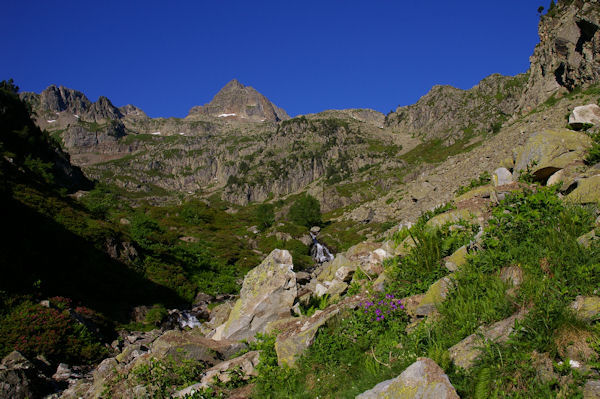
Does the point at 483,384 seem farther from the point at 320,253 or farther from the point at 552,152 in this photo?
the point at 320,253

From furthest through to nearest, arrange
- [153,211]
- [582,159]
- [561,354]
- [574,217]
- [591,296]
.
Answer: [153,211]
[582,159]
[574,217]
[591,296]
[561,354]

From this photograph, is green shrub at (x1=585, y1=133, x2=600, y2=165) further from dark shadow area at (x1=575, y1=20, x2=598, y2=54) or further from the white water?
dark shadow area at (x1=575, y1=20, x2=598, y2=54)

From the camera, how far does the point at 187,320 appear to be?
19016mm

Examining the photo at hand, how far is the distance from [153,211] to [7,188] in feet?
91.0

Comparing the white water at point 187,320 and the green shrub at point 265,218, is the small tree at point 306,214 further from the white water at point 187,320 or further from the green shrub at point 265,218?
the white water at point 187,320

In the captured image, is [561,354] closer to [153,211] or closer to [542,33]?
[153,211]

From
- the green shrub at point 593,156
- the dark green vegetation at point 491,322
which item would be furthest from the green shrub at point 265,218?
A: the dark green vegetation at point 491,322

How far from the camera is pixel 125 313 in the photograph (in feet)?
57.4

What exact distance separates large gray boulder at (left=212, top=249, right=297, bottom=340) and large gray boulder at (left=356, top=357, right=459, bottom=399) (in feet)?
18.0

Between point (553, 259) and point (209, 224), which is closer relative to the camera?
point (553, 259)

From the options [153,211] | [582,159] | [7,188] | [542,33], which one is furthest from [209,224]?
[542,33]

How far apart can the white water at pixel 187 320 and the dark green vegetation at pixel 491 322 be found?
1320cm

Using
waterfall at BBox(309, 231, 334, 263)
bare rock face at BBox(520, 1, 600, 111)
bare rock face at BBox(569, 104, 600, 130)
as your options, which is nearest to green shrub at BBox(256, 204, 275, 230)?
waterfall at BBox(309, 231, 334, 263)

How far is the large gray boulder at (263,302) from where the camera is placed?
996 centimetres
